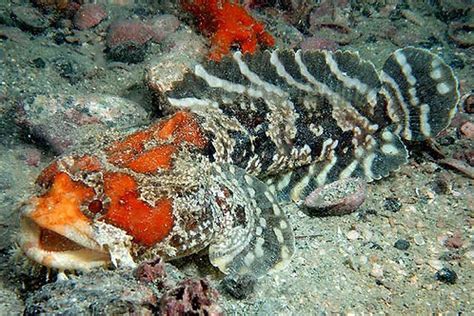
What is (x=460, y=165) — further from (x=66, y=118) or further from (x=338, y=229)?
(x=66, y=118)

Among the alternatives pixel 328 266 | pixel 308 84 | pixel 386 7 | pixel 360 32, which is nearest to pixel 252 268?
pixel 328 266

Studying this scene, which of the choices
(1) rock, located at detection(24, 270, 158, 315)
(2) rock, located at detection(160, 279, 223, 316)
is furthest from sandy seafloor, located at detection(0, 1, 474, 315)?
(2) rock, located at detection(160, 279, 223, 316)

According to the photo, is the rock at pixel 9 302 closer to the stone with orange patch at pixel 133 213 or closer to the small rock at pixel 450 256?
the stone with orange patch at pixel 133 213

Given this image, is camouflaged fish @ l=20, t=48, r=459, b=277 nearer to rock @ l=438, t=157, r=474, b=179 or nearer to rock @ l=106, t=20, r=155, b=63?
rock @ l=438, t=157, r=474, b=179

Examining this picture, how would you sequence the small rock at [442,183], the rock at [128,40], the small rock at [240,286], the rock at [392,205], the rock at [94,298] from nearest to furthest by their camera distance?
the rock at [94,298] → the small rock at [240,286] → the rock at [392,205] → the small rock at [442,183] → the rock at [128,40]

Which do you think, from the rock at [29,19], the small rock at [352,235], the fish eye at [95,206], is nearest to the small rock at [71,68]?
the rock at [29,19]

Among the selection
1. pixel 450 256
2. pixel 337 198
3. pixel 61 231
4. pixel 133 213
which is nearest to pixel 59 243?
pixel 61 231
